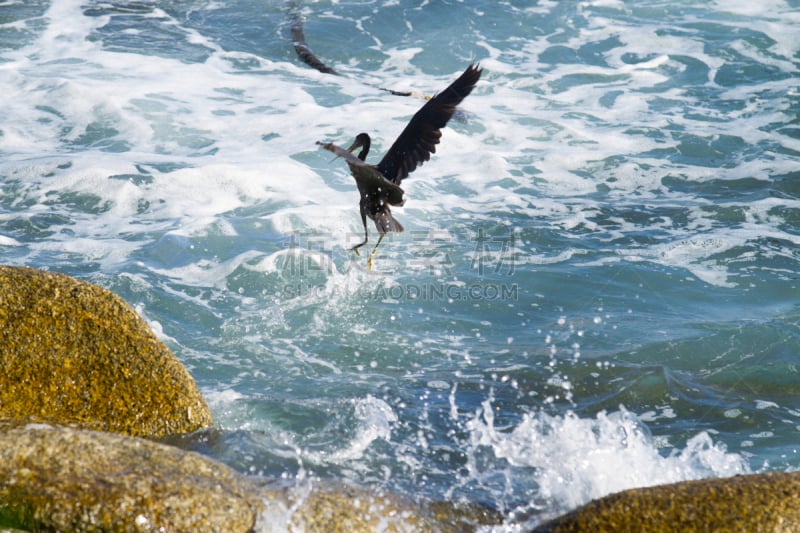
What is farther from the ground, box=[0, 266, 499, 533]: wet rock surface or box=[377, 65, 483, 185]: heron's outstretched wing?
box=[377, 65, 483, 185]: heron's outstretched wing

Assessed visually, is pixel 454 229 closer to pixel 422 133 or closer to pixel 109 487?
pixel 422 133

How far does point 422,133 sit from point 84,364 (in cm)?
277

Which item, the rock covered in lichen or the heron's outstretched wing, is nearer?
the rock covered in lichen

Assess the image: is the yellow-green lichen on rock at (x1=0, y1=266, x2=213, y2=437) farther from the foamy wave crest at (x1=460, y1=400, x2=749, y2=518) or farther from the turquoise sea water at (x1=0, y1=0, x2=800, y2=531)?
the foamy wave crest at (x1=460, y1=400, x2=749, y2=518)

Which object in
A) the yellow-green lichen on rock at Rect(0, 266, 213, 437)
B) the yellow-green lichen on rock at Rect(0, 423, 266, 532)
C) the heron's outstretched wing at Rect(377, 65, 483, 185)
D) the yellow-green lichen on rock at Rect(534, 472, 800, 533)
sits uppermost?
the heron's outstretched wing at Rect(377, 65, 483, 185)

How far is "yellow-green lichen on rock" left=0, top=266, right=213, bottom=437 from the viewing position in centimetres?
455

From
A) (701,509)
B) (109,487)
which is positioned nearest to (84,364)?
(109,487)

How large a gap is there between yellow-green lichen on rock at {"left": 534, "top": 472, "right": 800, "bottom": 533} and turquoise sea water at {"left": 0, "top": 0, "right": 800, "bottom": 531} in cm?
65

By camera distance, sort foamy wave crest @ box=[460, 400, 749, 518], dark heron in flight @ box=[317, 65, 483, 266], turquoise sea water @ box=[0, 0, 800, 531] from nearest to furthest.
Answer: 1. foamy wave crest @ box=[460, 400, 749, 518]
2. turquoise sea water @ box=[0, 0, 800, 531]
3. dark heron in flight @ box=[317, 65, 483, 266]

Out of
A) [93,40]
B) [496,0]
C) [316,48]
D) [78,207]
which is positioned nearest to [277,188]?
[78,207]

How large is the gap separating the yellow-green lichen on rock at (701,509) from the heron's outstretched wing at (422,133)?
300 cm

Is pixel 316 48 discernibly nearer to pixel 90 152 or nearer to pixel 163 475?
pixel 90 152

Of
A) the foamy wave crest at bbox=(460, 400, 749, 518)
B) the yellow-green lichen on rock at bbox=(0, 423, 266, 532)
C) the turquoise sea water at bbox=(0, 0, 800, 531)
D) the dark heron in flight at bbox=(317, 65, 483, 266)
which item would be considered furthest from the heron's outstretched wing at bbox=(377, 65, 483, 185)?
the yellow-green lichen on rock at bbox=(0, 423, 266, 532)

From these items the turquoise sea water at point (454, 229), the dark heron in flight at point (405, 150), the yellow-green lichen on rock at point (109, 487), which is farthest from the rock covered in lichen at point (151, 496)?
the dark heron in flight at point (405, 150)
